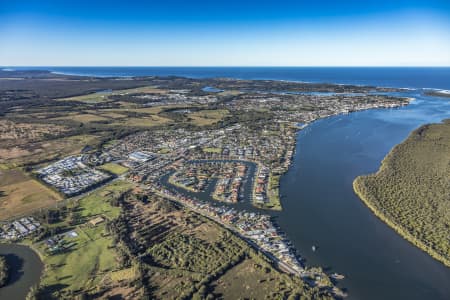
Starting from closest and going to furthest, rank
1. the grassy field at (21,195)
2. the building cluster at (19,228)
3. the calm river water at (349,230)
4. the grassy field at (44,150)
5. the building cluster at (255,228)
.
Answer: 1. the calm river water at (349,230)
2. the building cluster at (255,228)
3. the building cluster at (19,228)
4. the grassy field at (21,195)
5. the grassy field at (44,150)

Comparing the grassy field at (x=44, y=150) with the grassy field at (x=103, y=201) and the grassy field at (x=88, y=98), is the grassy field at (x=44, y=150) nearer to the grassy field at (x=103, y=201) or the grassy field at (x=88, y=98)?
the grassy field at (x=103, y=201)

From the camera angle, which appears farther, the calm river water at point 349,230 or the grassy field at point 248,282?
the calm river water at point 349,230

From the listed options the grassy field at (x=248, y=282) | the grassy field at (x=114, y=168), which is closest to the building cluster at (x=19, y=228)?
the grassy field at (x=114, y=168)

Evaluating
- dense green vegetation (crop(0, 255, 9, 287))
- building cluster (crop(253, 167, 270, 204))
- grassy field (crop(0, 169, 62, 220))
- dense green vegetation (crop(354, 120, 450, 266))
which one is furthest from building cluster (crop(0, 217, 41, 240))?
dense green vegetation (crop(354, 120, 450, 266))

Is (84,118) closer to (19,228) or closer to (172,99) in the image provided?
(172,99)

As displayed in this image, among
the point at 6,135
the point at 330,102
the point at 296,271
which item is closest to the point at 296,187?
the point at 296,271

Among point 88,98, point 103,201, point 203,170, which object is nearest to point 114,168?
point 103,201
